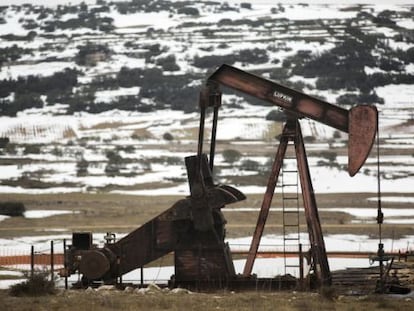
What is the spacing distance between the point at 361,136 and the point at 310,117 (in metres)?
0.91

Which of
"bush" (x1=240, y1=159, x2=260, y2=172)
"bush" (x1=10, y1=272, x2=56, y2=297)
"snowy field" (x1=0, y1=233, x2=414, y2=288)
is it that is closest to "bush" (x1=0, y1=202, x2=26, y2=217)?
"snowy field" (x1=0, y1=233, x2=414, y2=288)

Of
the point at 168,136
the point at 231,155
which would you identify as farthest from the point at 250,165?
the point at 168,136

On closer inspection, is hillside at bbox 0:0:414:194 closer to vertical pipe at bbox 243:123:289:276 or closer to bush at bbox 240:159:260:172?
bush at bbox 240:159:260:172

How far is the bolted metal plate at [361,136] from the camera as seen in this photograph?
15.1 metres

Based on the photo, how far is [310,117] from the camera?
15562 mm

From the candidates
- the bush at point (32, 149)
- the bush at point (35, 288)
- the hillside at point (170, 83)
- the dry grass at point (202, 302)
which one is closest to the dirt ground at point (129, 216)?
the hillside at point (170, 83)

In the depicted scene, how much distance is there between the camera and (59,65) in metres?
103

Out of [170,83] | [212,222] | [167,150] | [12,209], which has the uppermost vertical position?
[170,83]

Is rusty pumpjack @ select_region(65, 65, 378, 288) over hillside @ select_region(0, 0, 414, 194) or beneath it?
beneath

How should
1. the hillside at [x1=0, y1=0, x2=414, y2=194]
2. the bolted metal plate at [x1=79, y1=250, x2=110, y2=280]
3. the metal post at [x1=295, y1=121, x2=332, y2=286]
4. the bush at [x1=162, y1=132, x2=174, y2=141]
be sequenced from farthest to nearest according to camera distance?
the bush at [x1=162, y1=132, x2=174, y2=141], the hillside at [x1=0, y1=0, x2=414, y2=194], the bolted metal plate at [x1=79, y1=250, x2=110, y2=280], the metal post at [x1=295, y1=121, x2=332, y2=286]

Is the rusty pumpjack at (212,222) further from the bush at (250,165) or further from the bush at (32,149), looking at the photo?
the bush at (32,149)

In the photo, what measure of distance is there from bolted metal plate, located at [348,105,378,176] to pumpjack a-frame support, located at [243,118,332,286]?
2.92 ft

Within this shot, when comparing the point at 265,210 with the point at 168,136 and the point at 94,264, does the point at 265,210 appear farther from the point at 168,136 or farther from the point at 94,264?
the point at 168,136

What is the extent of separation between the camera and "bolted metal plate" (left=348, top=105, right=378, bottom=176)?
1506 centimetres
